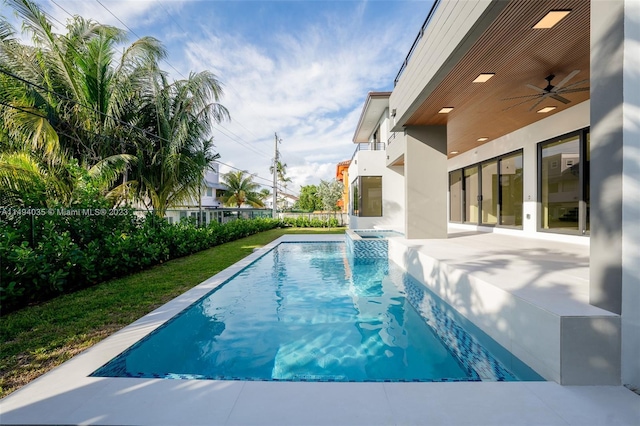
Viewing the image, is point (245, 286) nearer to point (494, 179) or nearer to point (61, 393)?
point (61, 393)

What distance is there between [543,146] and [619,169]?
750cm

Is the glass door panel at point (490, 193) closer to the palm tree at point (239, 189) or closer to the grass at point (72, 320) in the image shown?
the grass at point (72, 320)

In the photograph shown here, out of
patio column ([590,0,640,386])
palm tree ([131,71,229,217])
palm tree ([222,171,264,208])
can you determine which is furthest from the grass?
palm tree ([222,171,264,208])

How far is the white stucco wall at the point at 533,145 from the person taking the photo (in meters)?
7.35

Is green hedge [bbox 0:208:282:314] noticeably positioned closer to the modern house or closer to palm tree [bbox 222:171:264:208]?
the modern house

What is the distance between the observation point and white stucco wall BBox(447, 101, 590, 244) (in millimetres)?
7348

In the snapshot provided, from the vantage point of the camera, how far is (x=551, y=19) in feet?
12.6

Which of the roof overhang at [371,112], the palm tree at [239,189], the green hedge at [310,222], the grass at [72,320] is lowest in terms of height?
the grass at [72,320]

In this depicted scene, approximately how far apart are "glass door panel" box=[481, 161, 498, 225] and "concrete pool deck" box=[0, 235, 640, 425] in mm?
9799

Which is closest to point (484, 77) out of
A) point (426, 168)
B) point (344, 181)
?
point (426, 168)

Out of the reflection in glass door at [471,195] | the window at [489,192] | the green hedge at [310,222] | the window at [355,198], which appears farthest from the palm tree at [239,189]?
the reflection in glass door at [471,195]

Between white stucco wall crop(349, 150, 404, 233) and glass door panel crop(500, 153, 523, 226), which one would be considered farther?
white stucco wall crop(349, 150, 404, 233)

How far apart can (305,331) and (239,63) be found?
14.2 meters

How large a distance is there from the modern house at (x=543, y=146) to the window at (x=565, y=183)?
0.03 m
